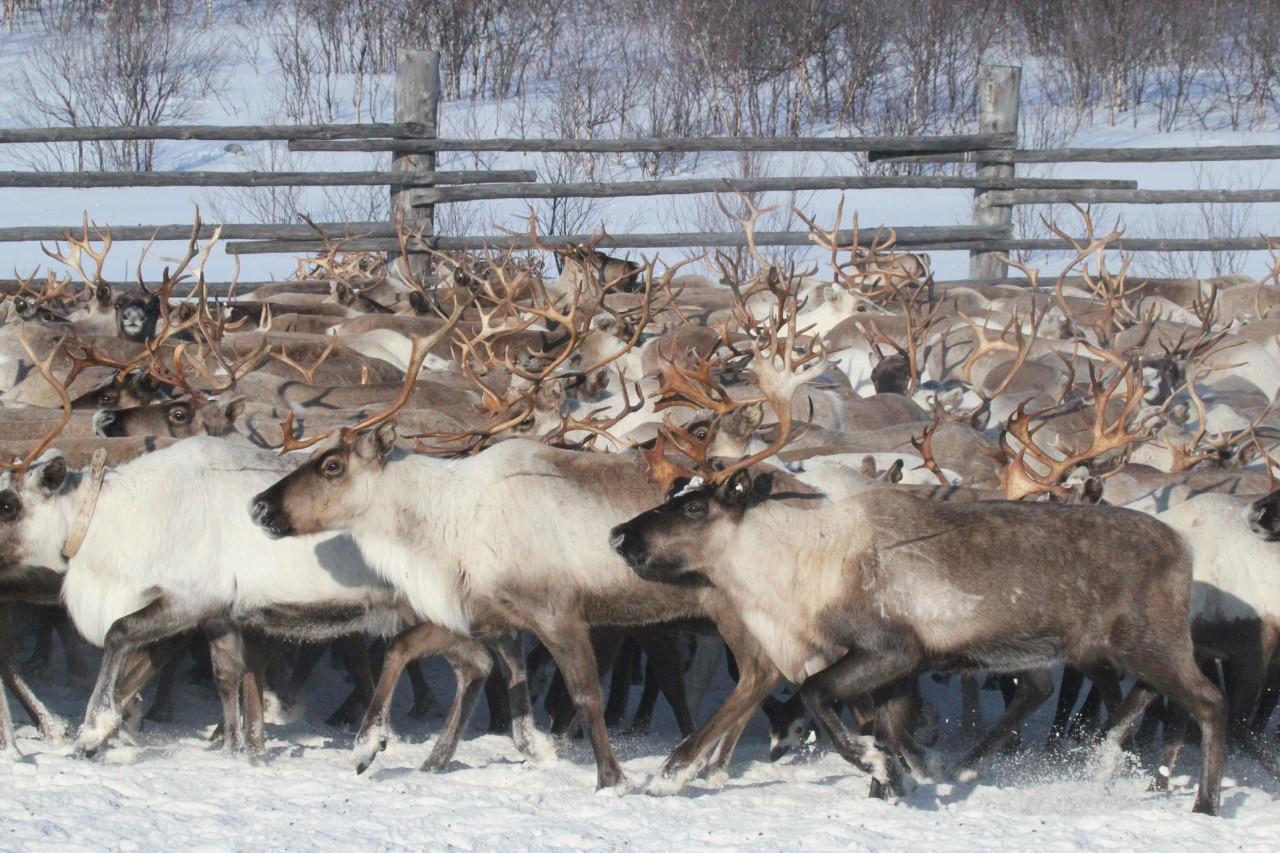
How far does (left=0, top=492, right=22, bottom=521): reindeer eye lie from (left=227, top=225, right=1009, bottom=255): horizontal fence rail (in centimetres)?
734

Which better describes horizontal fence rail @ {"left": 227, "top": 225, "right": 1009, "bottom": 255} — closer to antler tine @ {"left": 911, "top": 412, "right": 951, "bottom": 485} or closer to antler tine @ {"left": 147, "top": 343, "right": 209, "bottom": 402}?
antler tine @ {"left": 147, "top": 343, "right": 209, "bottom": 402}

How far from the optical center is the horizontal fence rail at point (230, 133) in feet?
44.1

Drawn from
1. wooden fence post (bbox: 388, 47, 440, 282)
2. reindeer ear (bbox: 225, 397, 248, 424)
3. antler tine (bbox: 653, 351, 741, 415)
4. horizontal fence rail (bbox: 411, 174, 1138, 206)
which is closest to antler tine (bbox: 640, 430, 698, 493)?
antler tine (bbox: 653, 351, 741, 415)

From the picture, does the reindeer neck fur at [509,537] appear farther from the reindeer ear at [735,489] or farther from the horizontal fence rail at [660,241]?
the horizontal fence rail at [660,241]

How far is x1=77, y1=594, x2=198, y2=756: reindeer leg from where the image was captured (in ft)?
18.9

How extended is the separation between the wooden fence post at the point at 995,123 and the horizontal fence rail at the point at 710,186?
10.2 inches

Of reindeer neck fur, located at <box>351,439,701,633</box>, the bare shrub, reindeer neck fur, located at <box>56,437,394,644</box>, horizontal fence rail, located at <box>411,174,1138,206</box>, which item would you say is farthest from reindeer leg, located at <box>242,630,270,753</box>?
the bare shrub

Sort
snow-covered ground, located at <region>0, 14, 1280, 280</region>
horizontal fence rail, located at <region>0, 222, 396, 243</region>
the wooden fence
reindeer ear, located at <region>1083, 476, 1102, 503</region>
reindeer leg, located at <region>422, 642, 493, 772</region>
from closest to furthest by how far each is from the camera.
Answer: reindeer leg, located at <region>422, 642, 493, 772</region> < reindeer ear, located at <region>1083, 476, 1102, 503</region> < horizontal fence rail, located at <region>0, 222, 396, 243</region> < the wooden fence < snow-covered ground, located at <region>0, 14, 1280, 280</region>

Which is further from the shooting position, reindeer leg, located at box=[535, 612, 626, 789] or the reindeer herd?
reindeer leg, located at box=[535, 612, 626, 789]

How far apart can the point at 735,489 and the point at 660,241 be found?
8824mm

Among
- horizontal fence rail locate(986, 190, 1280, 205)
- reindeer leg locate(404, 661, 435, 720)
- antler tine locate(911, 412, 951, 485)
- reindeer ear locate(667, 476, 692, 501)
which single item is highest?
horizontal fence rail locate(986, 190, 1280, 205)

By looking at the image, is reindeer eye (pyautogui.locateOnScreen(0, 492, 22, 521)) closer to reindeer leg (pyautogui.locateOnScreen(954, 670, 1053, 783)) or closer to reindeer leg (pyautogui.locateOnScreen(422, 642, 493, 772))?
reindeer leg (pyautogui.locateOnScreen(422, 642, 493, 772))

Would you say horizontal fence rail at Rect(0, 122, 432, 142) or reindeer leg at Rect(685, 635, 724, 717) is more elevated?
horizontal fence rail at Rect(0, 122, 432, 142)

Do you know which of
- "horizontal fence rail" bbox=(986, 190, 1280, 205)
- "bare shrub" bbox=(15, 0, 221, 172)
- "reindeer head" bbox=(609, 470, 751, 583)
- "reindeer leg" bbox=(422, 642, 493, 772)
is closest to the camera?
"reindeer head" bbox=(609, 470, 751, 583)
